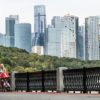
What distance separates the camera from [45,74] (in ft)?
68.5

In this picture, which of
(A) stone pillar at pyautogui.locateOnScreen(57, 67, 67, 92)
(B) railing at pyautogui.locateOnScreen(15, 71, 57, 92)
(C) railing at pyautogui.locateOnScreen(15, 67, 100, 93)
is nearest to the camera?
(C) railing at pyautogui.locateOnScreen(15, 67, 100, 93)

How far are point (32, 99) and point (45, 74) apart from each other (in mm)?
2716

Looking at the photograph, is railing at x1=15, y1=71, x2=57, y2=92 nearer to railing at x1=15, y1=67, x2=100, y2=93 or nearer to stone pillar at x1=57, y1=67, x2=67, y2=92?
railing at x1=15, y1=67, x2=100, y2=93

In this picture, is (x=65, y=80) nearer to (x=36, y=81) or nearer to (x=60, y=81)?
(x=60, y=81)

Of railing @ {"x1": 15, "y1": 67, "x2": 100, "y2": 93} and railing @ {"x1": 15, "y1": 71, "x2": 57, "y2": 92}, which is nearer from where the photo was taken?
railing @ {"x1": 15, "y1": 67, "x2": 100, "y2": 93}

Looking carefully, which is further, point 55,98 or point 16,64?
point 16,64

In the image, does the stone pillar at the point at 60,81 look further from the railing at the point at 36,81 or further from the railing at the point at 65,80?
the railing at the point at 36,81

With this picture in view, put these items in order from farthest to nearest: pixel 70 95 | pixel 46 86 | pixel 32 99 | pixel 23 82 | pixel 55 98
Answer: pixel 23 82 < pixel 46 86 < pixel 32 99 < pixel 55 98 < pixel 70 95

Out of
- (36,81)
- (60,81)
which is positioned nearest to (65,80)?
(60,81)

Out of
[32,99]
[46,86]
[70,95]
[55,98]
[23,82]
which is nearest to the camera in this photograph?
[70,95]

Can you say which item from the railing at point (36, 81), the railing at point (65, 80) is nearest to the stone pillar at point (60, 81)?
the railing at point (65, 80)

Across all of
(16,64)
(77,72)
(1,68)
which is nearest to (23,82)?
(1,68)

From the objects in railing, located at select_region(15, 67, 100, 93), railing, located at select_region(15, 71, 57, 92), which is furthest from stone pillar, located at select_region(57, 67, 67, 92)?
railing, located at select_region(15, 71, 57, 92)

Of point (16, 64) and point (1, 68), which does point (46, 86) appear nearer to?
point (1, 68)
